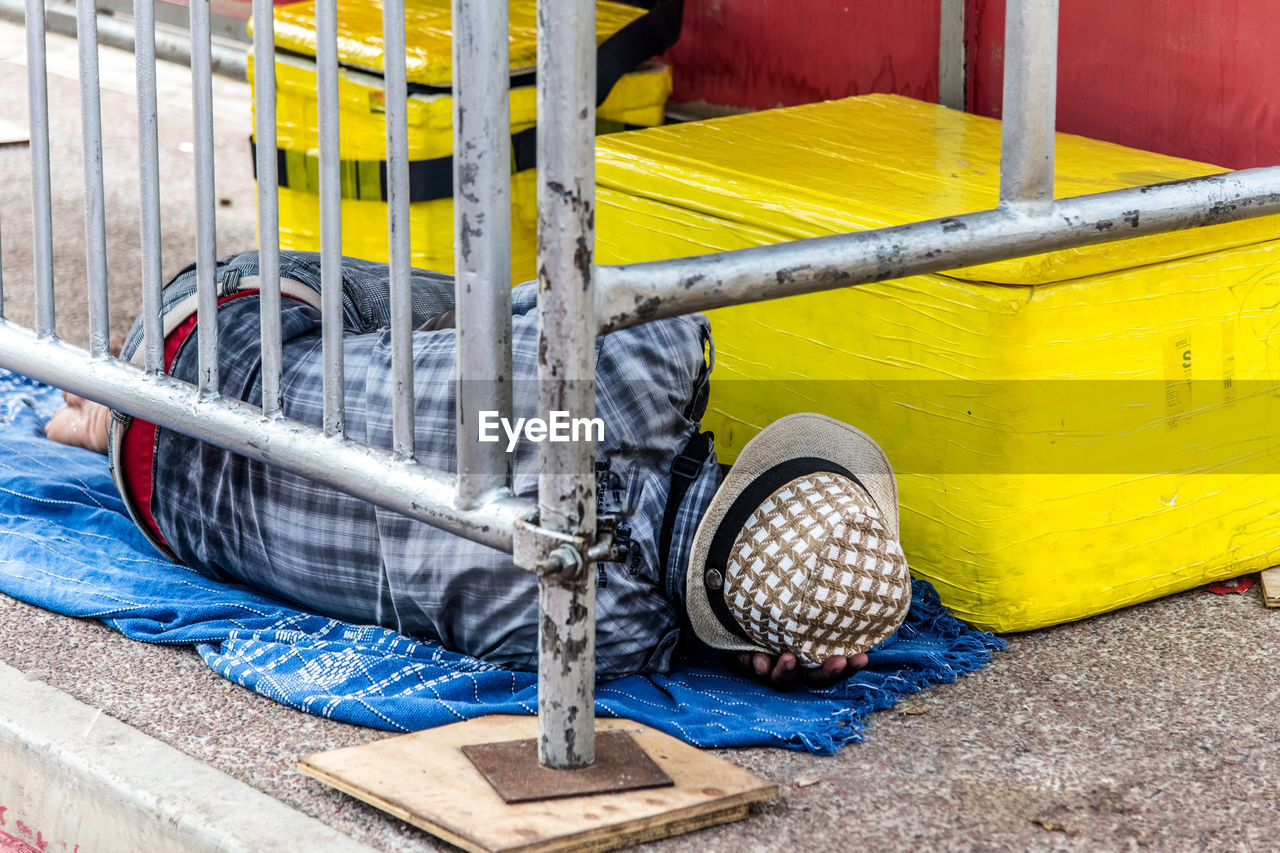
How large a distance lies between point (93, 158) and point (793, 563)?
0.91 meters

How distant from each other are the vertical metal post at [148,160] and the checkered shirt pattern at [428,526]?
27 centimetres

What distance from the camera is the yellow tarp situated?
3.04 meters

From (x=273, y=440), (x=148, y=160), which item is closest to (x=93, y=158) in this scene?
(x=148, y=160)

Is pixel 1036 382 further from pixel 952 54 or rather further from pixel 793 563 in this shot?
pixel 952 54

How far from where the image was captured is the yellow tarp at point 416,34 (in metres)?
3.04

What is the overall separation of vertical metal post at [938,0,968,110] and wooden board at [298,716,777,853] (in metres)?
1.75

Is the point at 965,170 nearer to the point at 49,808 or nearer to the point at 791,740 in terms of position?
the point at 791,740

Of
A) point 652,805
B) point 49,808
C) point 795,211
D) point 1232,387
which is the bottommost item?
point 49,808

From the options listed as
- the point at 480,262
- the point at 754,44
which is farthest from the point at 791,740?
the point at 754,44

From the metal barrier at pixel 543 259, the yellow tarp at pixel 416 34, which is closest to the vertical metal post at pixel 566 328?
the metal barrier at pixel 543 259

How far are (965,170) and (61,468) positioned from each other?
1.49 metres

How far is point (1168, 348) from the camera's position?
200cm

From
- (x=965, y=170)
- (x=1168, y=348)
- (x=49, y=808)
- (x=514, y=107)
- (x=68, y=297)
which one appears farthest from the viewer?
(x=68, y=297)

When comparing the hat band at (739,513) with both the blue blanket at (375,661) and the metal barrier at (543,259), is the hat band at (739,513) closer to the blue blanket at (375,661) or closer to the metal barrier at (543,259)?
the blue blanket at (375,661)
